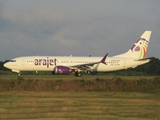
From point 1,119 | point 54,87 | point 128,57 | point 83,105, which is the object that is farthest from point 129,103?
point 128,57

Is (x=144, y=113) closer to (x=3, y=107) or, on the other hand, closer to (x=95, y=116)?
(x=95, y=116)

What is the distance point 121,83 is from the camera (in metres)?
45.0

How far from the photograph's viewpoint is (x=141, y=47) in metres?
69.9

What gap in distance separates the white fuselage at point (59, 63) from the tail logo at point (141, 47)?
2487mm

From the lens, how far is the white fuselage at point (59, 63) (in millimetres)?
62594

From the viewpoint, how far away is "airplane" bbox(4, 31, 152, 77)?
205 ft

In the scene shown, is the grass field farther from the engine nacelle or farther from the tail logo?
the tail logo

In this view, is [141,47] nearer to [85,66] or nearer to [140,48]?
[140,48]

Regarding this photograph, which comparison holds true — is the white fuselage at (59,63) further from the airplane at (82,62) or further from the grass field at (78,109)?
the grass field at (78,109)

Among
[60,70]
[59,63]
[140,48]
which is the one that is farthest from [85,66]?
[140,48]

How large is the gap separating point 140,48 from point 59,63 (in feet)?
46.7

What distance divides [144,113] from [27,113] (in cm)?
653

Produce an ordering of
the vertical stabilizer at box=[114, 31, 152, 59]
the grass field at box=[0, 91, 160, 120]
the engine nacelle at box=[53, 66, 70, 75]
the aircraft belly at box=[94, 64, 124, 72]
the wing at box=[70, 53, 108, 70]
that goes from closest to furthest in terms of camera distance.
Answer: the grass field at box=[0, 91, 160, 120], the engine nacelle at box=[53, 66, 70, 75], the wing at box=[70, 53, 108, 70], the aircraft belly at box=[94, 64, 124, 72], the vertical stabilizer at box=[114, 31, 152, 59]

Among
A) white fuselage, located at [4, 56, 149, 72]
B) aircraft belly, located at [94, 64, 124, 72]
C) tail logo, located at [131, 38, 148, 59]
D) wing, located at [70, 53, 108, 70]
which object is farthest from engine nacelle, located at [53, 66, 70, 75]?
tail logo, located at [131, 38, 148, 59]
